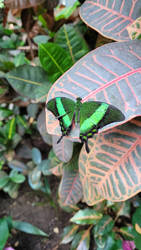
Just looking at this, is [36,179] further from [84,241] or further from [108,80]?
[108,80]

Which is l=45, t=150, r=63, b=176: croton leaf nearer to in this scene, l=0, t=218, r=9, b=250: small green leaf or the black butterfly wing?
l=0, t=218, r=9, b=250: small green leaf

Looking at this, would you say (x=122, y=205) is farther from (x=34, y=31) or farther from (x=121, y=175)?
(x=34, y=31)

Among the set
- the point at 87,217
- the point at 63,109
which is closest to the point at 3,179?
the point at 87,217

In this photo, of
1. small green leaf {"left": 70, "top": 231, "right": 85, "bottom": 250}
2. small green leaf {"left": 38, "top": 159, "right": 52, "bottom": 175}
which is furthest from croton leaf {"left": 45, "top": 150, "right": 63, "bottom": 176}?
small green leaf {"left": 70, "top": 231, "right": 85, "bottom": 250}

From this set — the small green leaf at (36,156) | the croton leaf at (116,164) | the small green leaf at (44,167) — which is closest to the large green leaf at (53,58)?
the croton leaf at (116,164)

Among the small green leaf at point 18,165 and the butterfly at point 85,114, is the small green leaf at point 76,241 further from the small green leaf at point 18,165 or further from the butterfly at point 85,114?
the butterfly at point 85,114

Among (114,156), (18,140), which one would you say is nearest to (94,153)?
(114,156)
